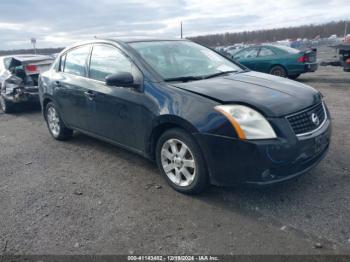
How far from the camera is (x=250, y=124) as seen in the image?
2863mm

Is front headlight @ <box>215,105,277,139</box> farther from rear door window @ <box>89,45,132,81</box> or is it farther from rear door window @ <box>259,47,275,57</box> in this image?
rear door window @ <box>259,47,275,57</box>

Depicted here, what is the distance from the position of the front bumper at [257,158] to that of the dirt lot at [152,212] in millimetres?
370

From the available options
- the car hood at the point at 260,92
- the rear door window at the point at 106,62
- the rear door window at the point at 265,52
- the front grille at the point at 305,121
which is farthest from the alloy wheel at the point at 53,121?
the rear door window at the point at 265,52

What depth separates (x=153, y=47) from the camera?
4.11 m

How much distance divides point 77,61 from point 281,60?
321 inches

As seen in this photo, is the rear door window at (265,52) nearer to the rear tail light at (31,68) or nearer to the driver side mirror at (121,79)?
the rear tail light at (31,68)

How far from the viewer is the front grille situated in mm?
2967

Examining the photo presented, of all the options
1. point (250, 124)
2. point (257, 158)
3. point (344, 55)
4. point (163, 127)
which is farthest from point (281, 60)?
point (257, 158)

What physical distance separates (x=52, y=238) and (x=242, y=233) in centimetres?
169

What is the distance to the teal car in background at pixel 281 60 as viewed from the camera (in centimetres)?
1075

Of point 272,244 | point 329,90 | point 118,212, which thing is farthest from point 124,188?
point 329,90

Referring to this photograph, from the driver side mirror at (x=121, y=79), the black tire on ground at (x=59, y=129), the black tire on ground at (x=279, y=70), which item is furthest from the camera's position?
the black tire on ground at (x=279, y=70)

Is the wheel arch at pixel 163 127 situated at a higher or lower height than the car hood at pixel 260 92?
lower

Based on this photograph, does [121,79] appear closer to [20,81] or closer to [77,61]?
[77,61]
